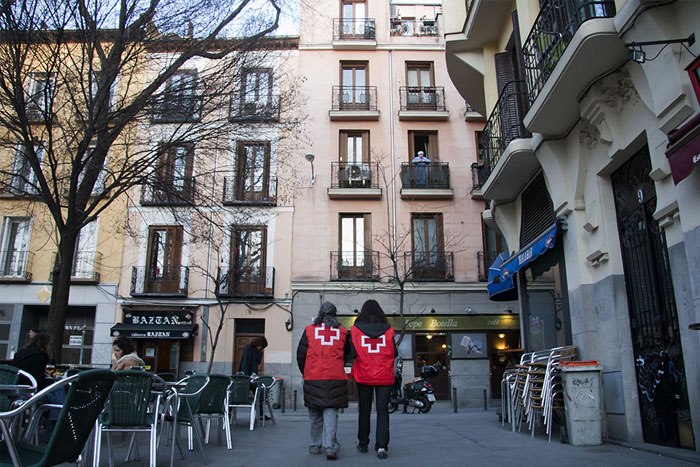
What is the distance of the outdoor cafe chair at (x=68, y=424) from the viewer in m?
3.12

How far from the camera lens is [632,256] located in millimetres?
7621

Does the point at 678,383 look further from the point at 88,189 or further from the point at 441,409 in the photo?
the point at 441,409

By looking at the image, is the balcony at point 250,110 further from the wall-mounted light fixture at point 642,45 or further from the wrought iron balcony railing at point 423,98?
the wrought iron balcony railing at point 423,98

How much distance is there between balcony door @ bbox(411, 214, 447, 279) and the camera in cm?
2203

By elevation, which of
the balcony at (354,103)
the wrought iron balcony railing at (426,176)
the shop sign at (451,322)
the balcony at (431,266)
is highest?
the balcony at (354,103)

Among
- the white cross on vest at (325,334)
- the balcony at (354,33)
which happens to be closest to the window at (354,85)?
the balcony at (354,33)

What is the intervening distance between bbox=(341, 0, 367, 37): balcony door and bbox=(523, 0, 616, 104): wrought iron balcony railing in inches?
655

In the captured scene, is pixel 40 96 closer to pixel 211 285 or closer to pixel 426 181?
pixel 211 285

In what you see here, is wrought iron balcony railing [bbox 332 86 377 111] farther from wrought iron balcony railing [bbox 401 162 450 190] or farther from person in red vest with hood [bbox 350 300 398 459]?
person in red vest with hood [bbox 350 300 398 459]

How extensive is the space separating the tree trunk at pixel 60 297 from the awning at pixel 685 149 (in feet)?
32.3

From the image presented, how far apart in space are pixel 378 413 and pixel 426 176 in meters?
17.5

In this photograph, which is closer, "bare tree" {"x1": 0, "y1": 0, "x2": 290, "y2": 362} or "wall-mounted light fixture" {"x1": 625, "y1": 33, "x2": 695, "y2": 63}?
"wall-mounted light fixture" {"x1": 625, "y1": 33, "x2": 695, "y2": 63}

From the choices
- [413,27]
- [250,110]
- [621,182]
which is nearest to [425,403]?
[250,110]

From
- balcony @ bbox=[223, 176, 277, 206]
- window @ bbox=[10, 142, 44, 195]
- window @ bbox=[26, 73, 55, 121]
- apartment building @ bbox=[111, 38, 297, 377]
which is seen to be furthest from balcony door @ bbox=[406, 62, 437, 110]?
window @ bbox=[26, 73, 55, 121]
